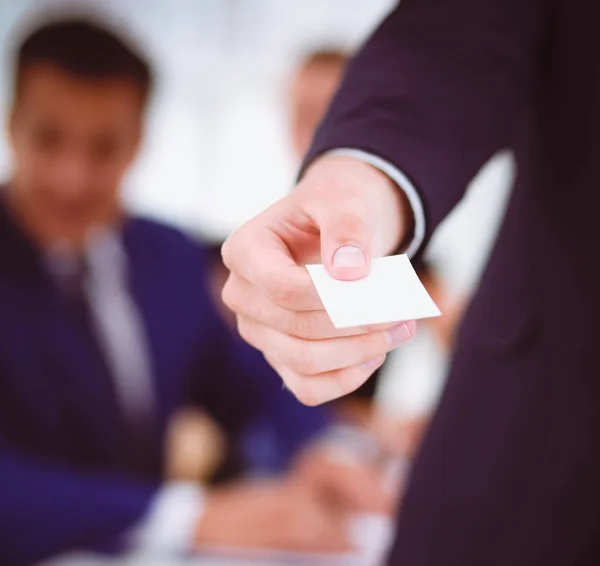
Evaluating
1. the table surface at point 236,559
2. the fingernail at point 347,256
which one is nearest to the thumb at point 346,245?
the fingernail at point 347,256

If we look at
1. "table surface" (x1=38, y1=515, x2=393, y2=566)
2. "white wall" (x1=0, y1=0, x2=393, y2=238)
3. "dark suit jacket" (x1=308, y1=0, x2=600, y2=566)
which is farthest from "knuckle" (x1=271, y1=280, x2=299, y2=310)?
"white wall" (x1=0, y1=0, x2=393, y2=238)

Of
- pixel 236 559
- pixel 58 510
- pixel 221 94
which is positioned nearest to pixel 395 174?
pixel 236 559

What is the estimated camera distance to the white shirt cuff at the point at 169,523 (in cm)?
71

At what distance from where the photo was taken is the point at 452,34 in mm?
358

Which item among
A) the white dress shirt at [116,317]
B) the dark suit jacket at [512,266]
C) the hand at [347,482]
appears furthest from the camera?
the white dress shirt at [116,317]

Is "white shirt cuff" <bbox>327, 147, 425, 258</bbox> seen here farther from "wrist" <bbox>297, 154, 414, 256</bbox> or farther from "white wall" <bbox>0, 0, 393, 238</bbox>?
"white wall" <bbox>0, 0, 393, 238</bbox>

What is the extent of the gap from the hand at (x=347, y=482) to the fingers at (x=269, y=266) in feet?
2.21

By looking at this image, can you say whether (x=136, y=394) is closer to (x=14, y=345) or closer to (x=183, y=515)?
(x=14, y=345)

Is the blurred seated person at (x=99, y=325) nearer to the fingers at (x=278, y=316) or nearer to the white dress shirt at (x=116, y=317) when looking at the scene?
the white dress shirt at (x=116, y=317)

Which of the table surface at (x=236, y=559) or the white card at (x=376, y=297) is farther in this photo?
the table surface at (x=236, y=559)

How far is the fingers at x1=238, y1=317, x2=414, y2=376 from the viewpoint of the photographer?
0.80 ft

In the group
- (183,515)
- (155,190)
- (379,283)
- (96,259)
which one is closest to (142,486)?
(183,515)

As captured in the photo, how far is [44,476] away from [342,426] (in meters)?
0.58

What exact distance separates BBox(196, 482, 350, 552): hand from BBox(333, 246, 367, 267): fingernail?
22.6 inches
